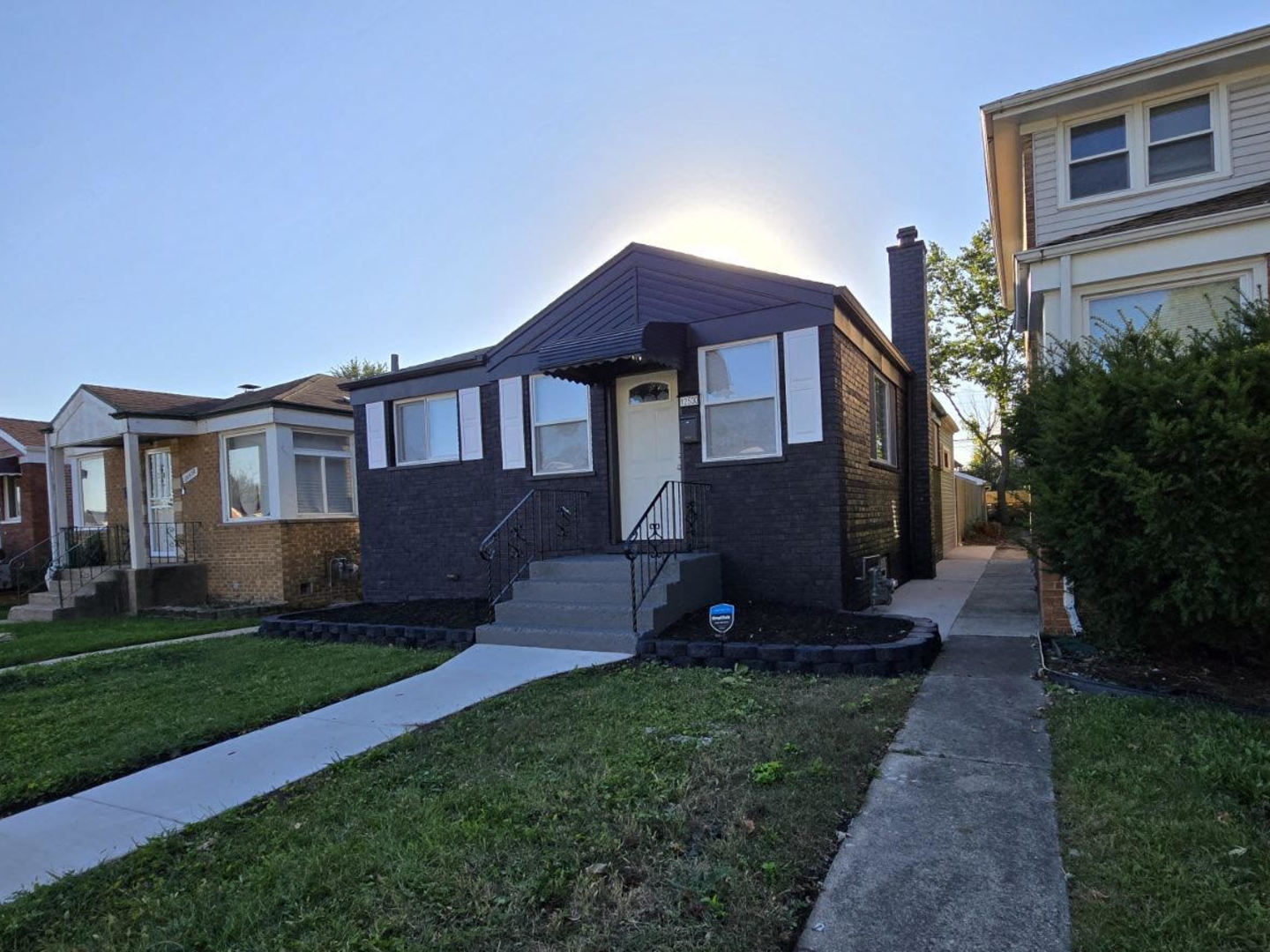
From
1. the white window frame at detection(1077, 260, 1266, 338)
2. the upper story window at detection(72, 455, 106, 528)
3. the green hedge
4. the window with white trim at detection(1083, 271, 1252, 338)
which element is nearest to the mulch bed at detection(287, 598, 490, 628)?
the green hedge

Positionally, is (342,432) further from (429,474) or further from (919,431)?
(919,431)

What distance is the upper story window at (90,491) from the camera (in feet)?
55.4

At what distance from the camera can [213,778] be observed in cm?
423

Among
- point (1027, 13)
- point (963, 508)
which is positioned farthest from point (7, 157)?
point (963, 508)

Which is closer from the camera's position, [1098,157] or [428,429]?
[1098,157]

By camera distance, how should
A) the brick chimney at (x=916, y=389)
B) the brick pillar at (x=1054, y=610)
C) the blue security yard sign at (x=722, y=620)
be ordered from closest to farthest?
the brick pillar at (x=1054, y=610)
the blue security yard sign at (x=722, y=620)
the brick chimney at (x=916, y=389)

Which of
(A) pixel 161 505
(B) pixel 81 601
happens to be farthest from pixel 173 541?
(B) pixel 81 601

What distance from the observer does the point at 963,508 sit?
82.2ft

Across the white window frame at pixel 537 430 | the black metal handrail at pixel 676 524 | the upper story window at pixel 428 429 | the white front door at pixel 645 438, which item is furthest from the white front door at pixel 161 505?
the black metal handrail at pixel 676 524

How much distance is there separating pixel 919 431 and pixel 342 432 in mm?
11178

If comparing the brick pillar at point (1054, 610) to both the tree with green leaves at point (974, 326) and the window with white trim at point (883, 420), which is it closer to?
the window with white trim at point (883, 420)

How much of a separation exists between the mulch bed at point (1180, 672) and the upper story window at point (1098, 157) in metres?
5.58

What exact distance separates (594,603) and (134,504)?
10.8 meters

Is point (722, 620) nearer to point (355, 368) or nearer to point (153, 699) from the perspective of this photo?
point (153, 699)
